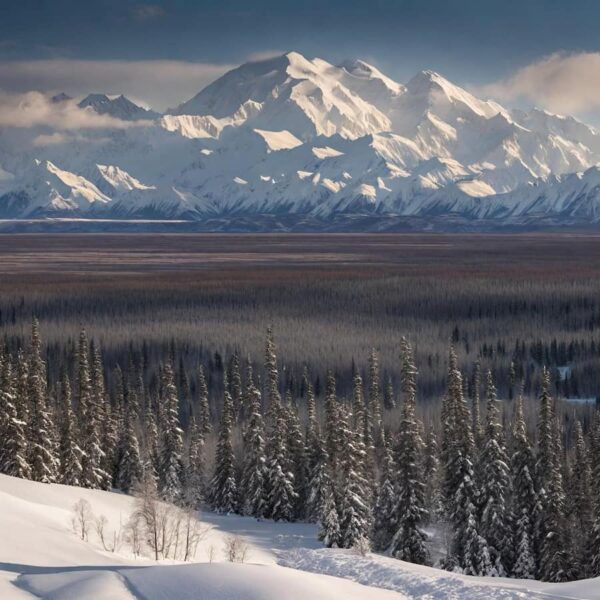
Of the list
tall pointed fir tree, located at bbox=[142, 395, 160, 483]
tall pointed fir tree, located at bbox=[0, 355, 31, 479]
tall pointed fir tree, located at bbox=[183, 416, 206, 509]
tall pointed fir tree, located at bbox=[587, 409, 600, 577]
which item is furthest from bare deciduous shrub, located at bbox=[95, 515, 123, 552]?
tall pointed fir tree, located at bbox=[587, 409, 600, 577]

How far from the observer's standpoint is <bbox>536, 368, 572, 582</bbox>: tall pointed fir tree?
62.4 meters

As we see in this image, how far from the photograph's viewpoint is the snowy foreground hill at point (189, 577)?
29.1 meters

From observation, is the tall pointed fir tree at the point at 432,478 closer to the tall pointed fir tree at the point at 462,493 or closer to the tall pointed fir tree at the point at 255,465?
the tall pointed fir tree at the point at 462,493

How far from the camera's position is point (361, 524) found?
64.8 meters

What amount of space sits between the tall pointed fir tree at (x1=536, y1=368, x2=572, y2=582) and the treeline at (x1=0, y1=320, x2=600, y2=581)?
10cm

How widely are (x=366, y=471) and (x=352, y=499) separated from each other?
983cm

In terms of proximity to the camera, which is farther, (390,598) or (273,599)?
(390,598)

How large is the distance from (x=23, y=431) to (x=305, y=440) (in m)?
24.5

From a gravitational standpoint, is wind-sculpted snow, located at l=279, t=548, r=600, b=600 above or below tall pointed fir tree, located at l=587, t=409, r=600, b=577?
above

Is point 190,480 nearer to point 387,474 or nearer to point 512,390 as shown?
point 387,474

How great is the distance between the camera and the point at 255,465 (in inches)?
3174

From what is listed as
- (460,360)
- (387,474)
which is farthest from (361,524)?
(460,360)

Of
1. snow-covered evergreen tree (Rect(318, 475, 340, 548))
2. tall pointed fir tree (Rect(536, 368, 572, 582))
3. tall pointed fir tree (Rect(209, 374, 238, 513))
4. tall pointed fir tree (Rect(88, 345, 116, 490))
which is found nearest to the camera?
tall pointed fir tree (Rect(536, 368, 572, 582))

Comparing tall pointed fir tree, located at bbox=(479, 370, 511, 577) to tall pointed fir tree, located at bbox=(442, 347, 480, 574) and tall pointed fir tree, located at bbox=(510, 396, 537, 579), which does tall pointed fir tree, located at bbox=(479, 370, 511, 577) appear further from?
tall pointed fir tree, located at bbox=(510, 396, 537, 579)
